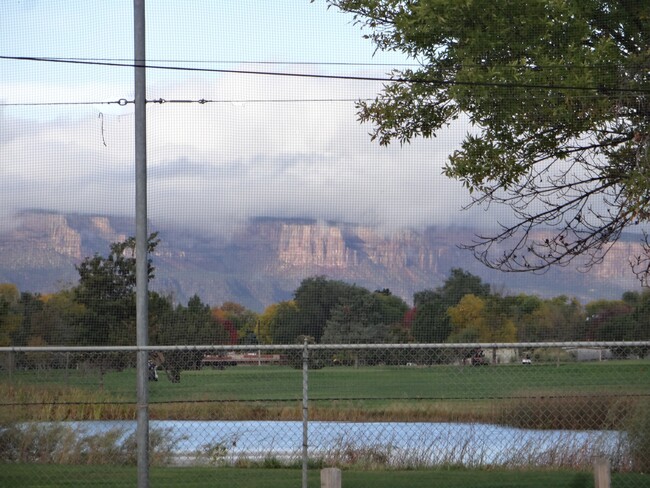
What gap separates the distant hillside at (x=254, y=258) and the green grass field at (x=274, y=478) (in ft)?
10.7

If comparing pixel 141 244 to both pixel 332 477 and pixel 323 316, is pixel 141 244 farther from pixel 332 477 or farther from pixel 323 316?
pixel 323 316

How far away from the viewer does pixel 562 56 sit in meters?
8.80

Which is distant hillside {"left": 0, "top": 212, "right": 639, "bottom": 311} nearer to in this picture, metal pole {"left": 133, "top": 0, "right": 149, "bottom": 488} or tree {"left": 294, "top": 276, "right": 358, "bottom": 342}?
tree {"left": 294, "top": 276, "right": 358, "bottom": 342}

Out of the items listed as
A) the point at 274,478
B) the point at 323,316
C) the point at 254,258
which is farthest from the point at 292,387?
the point at 274,478

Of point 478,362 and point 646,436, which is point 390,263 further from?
point 646,436

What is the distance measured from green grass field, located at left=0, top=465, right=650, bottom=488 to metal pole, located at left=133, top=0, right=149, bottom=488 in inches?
33.3

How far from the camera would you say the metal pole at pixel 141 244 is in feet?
23.3

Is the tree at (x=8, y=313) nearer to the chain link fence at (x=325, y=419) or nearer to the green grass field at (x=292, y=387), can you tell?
the chain link fence at (x=325, y=419)

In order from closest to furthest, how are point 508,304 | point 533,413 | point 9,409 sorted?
point 9,409 → point 533,413 → point 508,304

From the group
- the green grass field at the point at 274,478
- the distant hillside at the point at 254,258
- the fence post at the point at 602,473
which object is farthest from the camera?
the distant hillside at the point at 254,258

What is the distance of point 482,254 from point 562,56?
232cm

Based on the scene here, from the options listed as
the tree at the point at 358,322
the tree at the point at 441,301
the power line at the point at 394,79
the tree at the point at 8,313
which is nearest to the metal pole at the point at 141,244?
the power line at the point at 394,79

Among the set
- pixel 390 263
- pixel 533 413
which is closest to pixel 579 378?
pixel 533 413

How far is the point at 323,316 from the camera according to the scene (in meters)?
11.4
